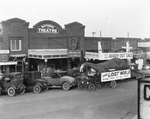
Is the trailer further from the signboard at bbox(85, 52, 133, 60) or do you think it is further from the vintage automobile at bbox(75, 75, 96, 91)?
the signboard at bbox(85, 52, 133, 60)

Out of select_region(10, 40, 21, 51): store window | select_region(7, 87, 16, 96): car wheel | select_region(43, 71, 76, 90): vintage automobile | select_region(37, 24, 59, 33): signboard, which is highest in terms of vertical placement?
select_region(37, 24, 59, 33): signboard

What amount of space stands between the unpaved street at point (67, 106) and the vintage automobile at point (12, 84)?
1.48 feet

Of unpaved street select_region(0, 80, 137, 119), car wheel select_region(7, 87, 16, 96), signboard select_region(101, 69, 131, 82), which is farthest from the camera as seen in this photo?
signboard select_region(101, 69, 131, 82)

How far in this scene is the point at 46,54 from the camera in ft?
67.0

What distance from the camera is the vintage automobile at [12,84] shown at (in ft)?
43.6

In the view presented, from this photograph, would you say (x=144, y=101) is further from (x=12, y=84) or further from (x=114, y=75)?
(x=114, y=75)

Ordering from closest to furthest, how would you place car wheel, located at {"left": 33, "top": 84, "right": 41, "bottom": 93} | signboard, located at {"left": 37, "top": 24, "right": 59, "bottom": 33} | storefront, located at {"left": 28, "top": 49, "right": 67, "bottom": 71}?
1. car wheel, located at {"left": 33, "top": 84, "right": 41, "bottom": 93}
2. storefront, located at {"left": 28, "top": 49, "right": 67, "bottom": 71}
3. signboard, located at {"left": 37, "top": 24, "right": 59, "bottom": 33}

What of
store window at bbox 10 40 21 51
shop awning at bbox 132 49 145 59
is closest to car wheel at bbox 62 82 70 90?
store window at bbox 10 40 21 51

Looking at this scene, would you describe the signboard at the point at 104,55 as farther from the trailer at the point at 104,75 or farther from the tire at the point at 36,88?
the tire at the point at 36,88

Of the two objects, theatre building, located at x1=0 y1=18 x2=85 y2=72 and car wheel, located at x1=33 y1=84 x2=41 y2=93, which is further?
theatre building, located at x1=0 y1=18 x2=85 y2=72

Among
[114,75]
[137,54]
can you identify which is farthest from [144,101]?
[137,54]

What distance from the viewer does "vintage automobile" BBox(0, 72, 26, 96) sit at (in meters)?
13.3

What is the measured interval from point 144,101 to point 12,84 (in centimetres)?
1179

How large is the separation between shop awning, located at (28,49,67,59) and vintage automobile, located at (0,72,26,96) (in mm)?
6645
